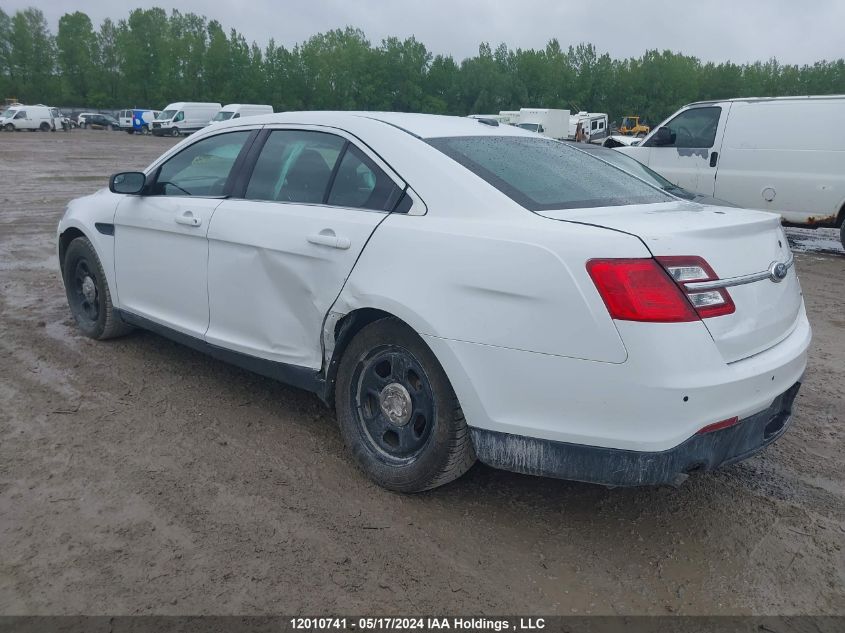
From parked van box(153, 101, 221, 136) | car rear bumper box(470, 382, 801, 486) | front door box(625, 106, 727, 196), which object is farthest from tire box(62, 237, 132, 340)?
parked van box(153, 101, 221, 136)

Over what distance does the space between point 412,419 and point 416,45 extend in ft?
298

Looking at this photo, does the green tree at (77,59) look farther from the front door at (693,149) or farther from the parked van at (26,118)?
the front door at (693,149)

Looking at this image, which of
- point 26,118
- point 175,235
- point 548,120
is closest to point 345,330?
point 175,235

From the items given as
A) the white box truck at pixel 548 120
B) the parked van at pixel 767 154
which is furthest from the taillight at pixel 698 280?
the white box truck at pixel 548 120

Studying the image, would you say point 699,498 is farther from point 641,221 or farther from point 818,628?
point 641,221

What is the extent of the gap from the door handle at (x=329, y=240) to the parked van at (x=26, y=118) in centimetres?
5555

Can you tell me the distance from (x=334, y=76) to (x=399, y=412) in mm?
88846

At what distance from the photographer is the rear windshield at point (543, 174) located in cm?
311

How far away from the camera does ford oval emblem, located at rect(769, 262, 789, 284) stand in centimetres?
292

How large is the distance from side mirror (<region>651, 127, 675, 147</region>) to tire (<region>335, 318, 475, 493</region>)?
351 inches

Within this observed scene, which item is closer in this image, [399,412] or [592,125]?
[399,412]

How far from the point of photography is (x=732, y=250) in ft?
9.11

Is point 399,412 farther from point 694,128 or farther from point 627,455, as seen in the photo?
point 694,128

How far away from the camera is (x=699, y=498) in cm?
328
